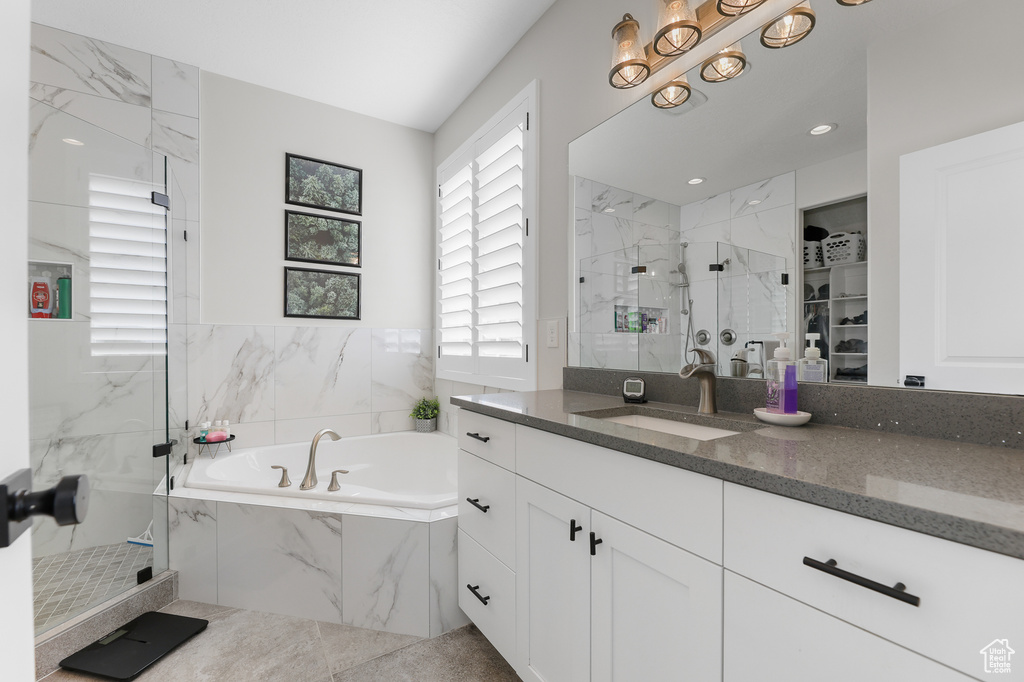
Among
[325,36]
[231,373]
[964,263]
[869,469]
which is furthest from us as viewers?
[231,373]

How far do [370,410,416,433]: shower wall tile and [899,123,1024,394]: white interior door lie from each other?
2766 mm

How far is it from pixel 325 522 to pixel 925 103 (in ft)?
7.24

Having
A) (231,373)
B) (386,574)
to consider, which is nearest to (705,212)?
(386,574)

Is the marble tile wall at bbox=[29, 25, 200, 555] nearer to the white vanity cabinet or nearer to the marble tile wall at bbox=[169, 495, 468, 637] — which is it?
the marble tile wall at bbox=[169, 495, 468, 637]

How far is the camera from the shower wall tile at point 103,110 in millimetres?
2244

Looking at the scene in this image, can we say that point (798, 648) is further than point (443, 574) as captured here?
No

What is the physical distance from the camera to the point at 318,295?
9.45 feet

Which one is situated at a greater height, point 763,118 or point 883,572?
point 763,118

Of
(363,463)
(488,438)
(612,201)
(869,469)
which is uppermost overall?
(612,201)

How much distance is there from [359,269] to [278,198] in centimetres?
63

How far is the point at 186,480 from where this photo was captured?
6.95 feet

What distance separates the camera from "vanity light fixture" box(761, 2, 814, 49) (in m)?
1.15

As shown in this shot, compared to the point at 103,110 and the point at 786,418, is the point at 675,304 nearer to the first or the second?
the point at 786,418

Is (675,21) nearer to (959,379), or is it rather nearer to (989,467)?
(959,379)
